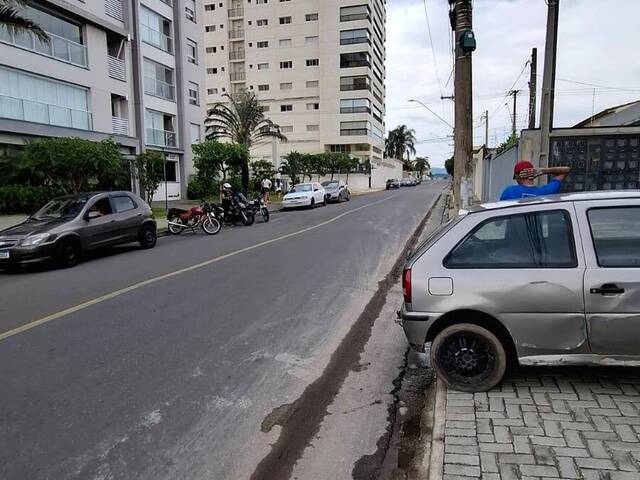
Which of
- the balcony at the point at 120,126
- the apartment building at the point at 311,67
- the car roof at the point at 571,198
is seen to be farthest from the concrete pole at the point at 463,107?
the apartment building at the point at 311,67

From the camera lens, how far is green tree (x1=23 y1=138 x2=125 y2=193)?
16.8m

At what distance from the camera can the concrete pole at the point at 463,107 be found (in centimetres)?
991

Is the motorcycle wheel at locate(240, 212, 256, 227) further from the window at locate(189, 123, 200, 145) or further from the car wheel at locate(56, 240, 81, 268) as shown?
the window at locate(189, 123, 200, 145)

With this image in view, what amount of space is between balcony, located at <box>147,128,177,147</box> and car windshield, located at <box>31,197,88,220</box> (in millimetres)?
19737

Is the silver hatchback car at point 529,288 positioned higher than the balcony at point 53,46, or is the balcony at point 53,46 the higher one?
the balcony at point 53,46

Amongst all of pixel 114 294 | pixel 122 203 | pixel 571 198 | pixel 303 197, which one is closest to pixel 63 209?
pixel 122 203

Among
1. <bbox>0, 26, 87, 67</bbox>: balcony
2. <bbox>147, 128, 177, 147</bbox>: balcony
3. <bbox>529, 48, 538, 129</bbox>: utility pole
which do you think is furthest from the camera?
<bbox>147, 128, 177, 147</bbox>: balcony

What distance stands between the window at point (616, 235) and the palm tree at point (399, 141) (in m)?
105

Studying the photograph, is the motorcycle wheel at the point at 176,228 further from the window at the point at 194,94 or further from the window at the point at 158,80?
the window at the point at 194,94

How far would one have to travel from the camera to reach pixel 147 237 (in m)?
13.4

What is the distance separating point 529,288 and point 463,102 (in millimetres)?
7161

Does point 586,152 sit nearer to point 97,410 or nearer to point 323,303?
point 323,303

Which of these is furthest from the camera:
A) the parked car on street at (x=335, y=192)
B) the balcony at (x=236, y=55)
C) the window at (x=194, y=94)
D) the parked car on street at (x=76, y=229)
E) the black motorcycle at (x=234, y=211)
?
the balcony at (x=236, y=55)

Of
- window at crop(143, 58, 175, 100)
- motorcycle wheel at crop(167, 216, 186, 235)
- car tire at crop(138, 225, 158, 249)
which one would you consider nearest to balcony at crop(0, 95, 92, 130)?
window at crop(143, 58, 175, 100)
